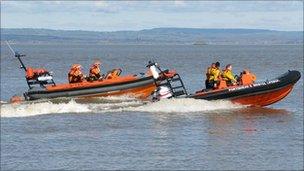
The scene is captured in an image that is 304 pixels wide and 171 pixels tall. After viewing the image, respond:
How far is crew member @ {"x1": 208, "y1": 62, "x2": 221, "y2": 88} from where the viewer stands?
23500 millimetres

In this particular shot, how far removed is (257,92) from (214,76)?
1451 millimetres

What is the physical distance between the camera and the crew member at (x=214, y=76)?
23500mm

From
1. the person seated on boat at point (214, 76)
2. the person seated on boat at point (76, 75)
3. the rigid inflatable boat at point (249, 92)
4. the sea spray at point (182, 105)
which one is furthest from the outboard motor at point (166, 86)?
the person seated on boat at point (76, 75)

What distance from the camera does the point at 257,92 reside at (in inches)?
933

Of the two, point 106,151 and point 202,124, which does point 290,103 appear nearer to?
point 202,124

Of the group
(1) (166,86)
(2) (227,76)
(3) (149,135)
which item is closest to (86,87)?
(1) (166,86)

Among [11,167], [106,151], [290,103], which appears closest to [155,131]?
[106,151]

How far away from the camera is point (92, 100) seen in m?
25.8

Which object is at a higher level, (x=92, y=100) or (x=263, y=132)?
(x=92, y=100)

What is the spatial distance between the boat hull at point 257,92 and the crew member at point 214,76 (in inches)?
20.1

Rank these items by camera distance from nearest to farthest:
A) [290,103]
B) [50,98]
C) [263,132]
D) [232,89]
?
[263,132], [232,89], [50,98], [290,103]

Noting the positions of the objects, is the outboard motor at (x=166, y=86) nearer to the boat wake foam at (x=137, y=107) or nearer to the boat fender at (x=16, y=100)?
the boat wake foam at (x=137, y=107)

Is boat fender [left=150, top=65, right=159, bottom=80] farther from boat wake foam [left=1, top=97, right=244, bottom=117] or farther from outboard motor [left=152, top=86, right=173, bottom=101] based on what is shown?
boat wake foam [left=1, top=97, right=244, bottom=117]

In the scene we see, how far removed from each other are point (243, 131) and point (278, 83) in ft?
15.7
